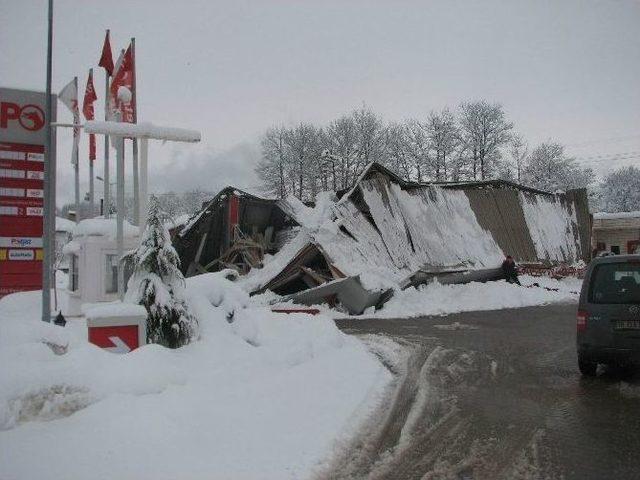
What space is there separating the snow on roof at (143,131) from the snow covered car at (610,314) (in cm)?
634

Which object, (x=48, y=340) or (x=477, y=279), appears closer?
(x=48, y=340)

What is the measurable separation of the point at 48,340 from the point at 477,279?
721 inches

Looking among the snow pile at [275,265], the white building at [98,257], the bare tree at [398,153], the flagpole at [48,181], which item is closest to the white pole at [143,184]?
the flagpole at [48,181]

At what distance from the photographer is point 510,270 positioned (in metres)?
20.8

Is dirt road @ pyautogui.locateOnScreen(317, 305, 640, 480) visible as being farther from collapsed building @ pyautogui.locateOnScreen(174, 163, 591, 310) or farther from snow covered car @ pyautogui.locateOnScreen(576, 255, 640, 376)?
collapsed building @ pyautogui.locateOnScreen(174, 163, 591, 310)

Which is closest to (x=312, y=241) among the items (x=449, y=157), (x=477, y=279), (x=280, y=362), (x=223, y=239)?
(x=223, y=239)

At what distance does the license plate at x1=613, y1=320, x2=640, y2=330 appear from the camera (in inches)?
267

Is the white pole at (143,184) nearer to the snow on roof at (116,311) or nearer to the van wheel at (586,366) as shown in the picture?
the snow on roof at (116,311)

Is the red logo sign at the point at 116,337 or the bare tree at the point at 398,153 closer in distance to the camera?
the red logo sign at the point at 116,337

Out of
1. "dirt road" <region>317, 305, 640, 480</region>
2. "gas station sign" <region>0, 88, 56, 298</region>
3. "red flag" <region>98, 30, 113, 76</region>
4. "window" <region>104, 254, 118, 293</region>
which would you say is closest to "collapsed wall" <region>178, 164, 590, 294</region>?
"window" <region>104, 254, 118, 293</region>

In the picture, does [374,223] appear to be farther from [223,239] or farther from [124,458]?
[124,458]

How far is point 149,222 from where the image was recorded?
23.0 feet

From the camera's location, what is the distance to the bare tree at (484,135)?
4966 centimetres

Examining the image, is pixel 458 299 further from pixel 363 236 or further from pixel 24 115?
pixel 24 115
